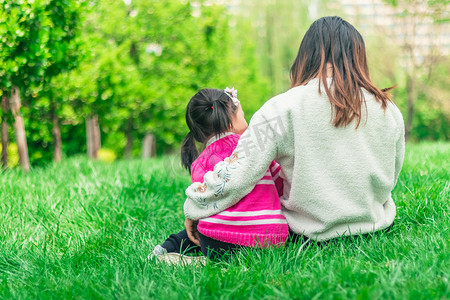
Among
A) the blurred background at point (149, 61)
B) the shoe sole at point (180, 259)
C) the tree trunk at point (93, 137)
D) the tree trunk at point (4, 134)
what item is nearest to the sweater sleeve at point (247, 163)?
the shoe sole at point (180, 259)

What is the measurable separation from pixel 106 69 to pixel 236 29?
11409mm

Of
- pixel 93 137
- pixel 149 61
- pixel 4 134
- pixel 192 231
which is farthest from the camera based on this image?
pixel 149 61

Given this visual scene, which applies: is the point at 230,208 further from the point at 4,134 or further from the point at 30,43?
the point at 4,134

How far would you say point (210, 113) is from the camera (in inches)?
85.7

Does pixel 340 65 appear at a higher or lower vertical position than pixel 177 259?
higher

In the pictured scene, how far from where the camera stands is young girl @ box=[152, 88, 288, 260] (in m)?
2.00

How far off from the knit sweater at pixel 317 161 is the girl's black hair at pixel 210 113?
0.27 metres

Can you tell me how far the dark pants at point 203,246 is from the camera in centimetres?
206

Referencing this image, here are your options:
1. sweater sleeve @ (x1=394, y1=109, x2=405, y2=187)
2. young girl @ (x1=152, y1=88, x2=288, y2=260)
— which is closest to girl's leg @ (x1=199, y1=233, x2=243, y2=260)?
young girl @ (x1=152, y1=88, x2=288, y2=260)

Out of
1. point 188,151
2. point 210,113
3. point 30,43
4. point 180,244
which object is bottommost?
point 180,244

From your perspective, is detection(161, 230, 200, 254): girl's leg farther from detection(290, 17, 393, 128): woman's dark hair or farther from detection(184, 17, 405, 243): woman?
detection(290, 17, 393, 128): woman's dark hair

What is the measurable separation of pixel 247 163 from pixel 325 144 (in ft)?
1.18

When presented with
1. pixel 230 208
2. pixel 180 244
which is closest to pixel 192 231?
pixel 180 244

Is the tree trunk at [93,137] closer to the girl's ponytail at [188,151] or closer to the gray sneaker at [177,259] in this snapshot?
the girl's ponytail at [188,151]
